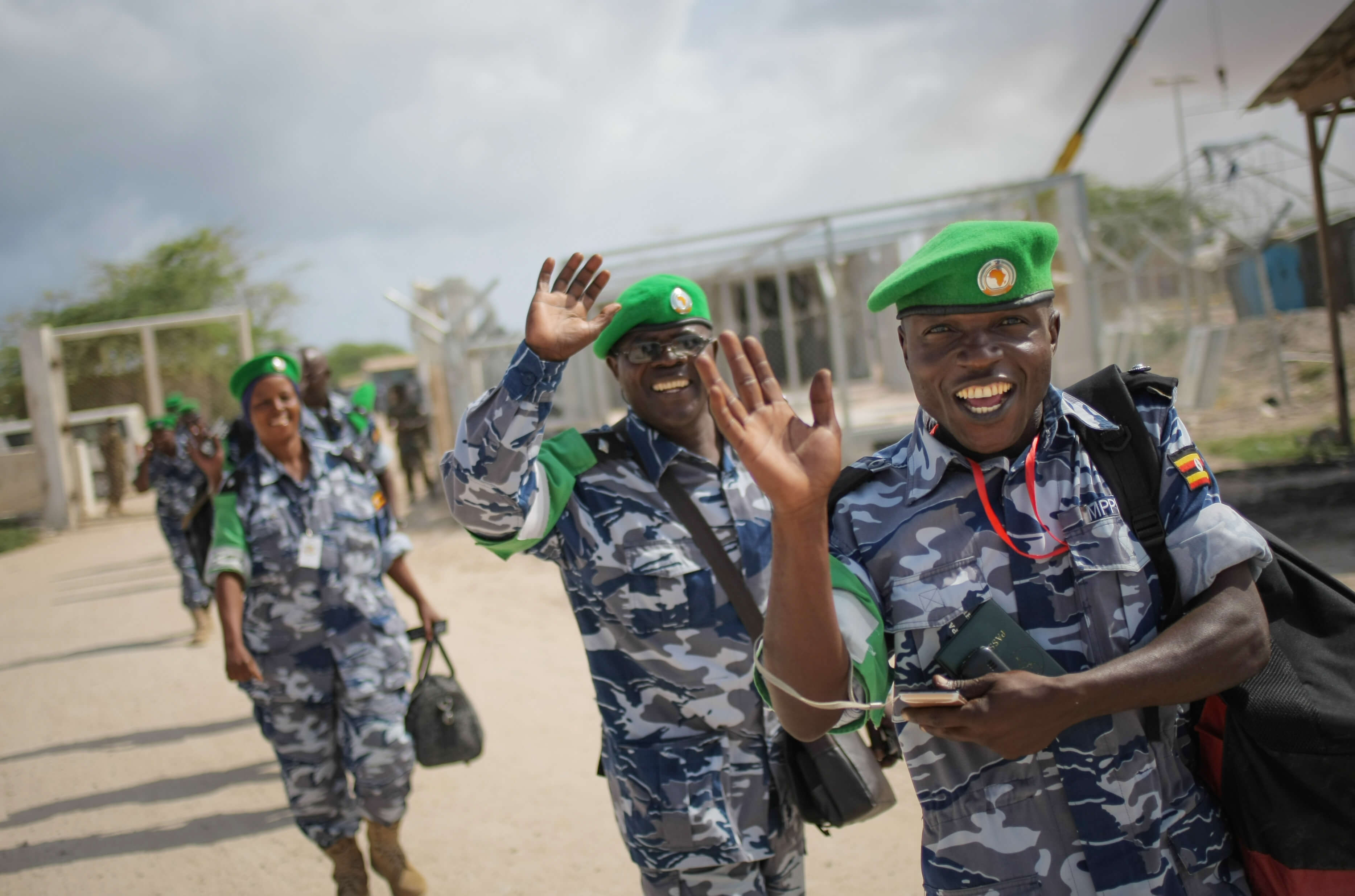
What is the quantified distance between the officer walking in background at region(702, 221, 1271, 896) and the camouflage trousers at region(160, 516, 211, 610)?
7.20 meters

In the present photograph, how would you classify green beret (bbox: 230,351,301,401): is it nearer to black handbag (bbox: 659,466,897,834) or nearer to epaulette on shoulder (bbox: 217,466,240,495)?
epaulette on shoulder (bbox: 217,466,240,495)

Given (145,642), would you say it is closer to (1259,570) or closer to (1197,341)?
(1259,570)

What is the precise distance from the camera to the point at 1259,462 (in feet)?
29.1

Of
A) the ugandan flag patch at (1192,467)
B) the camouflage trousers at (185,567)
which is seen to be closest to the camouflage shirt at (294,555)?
the ugandan flag patch at (1192,467)

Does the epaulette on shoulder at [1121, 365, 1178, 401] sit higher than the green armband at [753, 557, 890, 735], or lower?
higher

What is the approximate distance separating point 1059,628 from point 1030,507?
0.65ft

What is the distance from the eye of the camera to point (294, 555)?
3605mm

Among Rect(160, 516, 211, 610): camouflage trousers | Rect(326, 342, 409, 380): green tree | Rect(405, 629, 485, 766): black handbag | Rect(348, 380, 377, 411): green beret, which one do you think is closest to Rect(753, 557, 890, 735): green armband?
Rect(405, 629, 485, 766): black handbag

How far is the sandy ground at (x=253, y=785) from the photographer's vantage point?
12.7ft

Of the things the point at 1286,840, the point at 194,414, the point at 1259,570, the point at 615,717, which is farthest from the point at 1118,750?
the point at 194,414

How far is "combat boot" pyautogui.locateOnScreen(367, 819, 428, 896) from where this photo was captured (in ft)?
11.9

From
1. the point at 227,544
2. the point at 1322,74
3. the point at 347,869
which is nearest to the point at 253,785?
the point at 347,869

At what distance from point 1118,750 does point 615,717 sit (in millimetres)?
1213

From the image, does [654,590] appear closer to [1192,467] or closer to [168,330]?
[1192,467]
